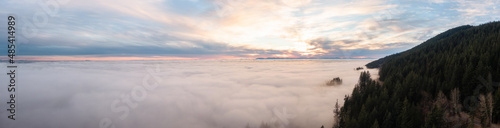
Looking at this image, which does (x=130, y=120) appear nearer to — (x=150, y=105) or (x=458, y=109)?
(x=150, y=105)

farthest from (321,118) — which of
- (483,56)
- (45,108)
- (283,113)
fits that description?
(45,108)

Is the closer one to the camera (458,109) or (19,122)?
(458,109)

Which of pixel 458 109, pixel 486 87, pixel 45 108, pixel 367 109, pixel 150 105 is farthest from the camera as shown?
pixel 150 105

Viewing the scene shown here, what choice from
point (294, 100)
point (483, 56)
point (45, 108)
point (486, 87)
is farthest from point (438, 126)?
point (45, 108)

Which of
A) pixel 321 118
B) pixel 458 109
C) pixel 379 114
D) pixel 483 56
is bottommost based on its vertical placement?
pixel 321 118

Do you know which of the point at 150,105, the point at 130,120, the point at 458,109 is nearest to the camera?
the point at 458,109

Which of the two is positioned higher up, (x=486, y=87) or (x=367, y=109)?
(x=486, y=87)

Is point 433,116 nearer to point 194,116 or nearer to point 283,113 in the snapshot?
point 283,113

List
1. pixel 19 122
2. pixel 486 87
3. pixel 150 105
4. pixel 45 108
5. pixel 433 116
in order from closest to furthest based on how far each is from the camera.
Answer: pixel 433 116, pixel 486 87, pixel 19 122, pixel 45 108, pixel 150 105

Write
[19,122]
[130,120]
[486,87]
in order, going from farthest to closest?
[130,120]
[19,122]
[486,87]
